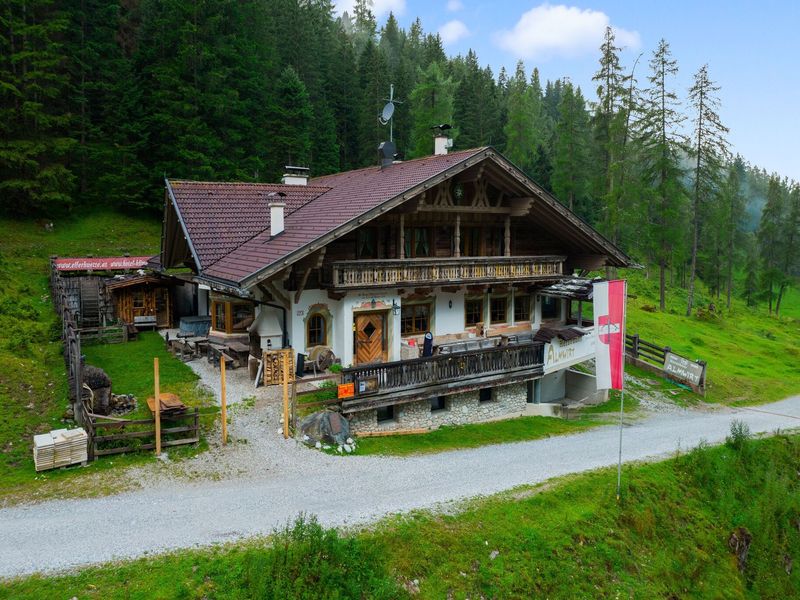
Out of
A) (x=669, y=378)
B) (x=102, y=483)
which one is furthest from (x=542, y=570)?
(x=669, y=378)

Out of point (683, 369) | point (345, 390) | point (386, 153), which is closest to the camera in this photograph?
point (345, 390)

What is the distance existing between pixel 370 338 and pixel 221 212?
7.71 m

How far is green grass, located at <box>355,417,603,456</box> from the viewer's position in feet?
49.2

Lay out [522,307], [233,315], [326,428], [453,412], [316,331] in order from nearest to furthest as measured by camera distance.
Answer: [326,428], [453,412], [316,331], [233,315], [522,307]

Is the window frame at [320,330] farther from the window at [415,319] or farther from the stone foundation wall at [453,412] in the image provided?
the stone foundation wall at [453,412]

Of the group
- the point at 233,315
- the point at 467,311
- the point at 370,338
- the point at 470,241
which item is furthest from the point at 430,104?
the point at 370,338

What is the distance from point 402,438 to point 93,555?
28.0 feet

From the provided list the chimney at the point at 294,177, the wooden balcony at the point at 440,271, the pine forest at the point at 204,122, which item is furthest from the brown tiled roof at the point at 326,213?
the pine forest at the point at 204,122

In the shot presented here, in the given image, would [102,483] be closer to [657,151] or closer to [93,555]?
[93,555]

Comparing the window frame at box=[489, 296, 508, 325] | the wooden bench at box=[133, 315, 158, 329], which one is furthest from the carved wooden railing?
the wooden bench at box=[133, 315, 158, 329]

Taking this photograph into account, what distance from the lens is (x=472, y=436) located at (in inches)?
668

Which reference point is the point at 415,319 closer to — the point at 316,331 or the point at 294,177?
the point at 316,331

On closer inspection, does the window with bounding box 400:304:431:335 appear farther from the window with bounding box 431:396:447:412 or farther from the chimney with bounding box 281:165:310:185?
the chimney with bounding box 281:165:310:185

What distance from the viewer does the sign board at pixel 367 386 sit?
1549cm
